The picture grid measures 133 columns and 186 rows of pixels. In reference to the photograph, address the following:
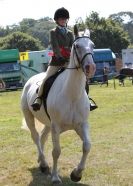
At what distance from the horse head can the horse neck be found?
0.18 meters

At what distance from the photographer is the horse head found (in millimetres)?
7211

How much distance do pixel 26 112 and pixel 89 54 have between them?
10.9 feet

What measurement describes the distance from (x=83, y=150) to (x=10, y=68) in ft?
125

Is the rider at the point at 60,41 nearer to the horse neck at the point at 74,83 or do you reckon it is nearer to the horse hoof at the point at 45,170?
the horse neck at the point at 74,83

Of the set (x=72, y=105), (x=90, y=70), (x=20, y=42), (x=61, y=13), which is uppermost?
(x=61, y=13)

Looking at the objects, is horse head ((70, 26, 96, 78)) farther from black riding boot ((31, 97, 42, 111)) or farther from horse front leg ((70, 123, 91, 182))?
black riding boot ((31, 97, 42, 111))

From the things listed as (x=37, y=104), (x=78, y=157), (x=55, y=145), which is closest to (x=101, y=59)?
(x=78, y=157)

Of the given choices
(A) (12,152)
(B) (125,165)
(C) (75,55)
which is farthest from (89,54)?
(A) (12,152)

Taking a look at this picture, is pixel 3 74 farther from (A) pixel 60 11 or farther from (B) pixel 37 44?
(B) pixel 37 44

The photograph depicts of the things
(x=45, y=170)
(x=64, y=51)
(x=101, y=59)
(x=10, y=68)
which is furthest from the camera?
(x=101, y=59)

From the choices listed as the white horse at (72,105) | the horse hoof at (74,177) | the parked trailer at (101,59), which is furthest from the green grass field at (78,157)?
the parked trailer at (101,59)

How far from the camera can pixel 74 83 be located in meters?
8.02

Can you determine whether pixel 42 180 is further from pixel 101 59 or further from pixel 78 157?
pixel 101 59

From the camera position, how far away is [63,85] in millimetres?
8289
